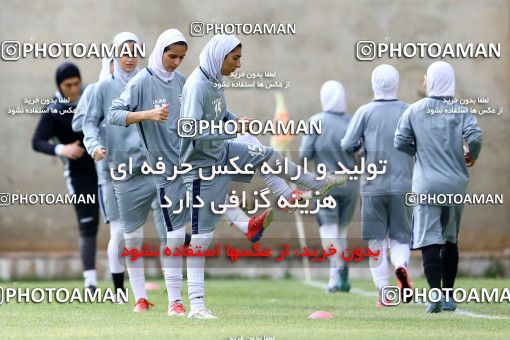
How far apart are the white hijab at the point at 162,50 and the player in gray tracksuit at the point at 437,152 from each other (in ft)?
6.49

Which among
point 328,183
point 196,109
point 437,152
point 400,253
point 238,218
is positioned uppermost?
point 196,109

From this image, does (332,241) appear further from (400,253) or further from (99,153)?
(99,153)

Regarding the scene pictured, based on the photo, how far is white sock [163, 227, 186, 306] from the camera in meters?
10.6

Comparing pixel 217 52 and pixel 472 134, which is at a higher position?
pixel 217 52

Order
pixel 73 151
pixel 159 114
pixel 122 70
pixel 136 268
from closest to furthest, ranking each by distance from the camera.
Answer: pixel 159 114
pixel 136 268
pixel 122 70
pixel 73 151

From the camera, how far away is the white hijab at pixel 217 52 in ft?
33.0

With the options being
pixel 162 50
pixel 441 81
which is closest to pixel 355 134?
pixel 441 81

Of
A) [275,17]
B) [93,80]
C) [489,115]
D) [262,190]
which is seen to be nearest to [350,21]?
[275,17]

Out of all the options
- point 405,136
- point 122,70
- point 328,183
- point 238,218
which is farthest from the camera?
point 238,218

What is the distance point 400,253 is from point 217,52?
3.01m

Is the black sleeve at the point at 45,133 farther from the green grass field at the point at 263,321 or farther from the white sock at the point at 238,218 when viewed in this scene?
the white sock at the point at 238,218

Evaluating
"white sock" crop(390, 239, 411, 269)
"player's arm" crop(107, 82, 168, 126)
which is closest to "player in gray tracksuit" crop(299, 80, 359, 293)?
"white sock" crop(390, 239, 411, 269)

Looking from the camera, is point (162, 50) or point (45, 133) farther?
point (45, 133)

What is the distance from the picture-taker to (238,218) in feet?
42.7
